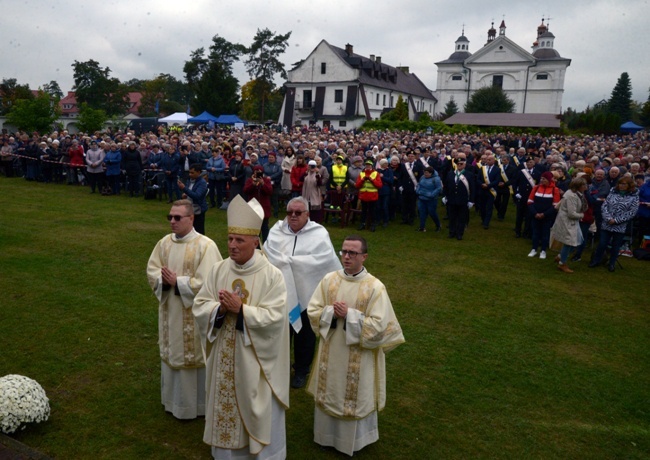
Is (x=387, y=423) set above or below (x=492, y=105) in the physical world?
below

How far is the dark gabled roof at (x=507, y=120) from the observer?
163 feet

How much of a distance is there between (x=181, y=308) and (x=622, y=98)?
88878 millimetres

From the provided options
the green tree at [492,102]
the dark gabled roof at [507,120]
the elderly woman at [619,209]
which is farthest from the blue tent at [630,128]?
the elderly woman at [619,209]

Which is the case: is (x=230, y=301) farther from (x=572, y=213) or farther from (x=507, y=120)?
(x=507, y=120)

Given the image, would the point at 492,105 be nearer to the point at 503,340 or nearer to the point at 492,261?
the point at 492,261

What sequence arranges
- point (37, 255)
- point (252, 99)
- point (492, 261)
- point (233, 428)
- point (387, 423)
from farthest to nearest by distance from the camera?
point (252, 99) < point (492, 261) < point (37, 255) < point (387, 423) < point (233, 428)

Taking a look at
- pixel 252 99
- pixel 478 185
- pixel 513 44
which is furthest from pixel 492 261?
pixel 513 44

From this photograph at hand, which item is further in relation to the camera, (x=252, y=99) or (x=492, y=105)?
(x=252, y=99)

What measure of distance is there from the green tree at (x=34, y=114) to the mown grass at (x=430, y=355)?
22118 millimetres

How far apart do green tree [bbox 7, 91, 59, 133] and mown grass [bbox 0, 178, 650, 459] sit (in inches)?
871

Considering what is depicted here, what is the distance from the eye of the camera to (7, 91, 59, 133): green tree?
98.1ft

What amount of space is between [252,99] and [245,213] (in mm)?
71028

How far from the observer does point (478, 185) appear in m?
14.6

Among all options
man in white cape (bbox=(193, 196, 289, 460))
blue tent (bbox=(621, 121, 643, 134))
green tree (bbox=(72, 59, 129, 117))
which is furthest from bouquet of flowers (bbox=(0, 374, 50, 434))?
green tree (bbox=(72, 59, 129, 117))
